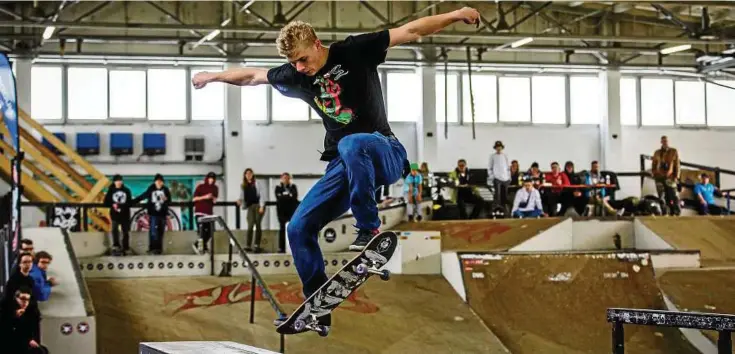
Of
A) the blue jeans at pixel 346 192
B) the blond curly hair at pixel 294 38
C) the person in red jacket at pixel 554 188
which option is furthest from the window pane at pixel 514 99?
the blond curly hair at pixel 294 38

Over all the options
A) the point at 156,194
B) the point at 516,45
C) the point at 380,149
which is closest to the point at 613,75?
the point at 516,45

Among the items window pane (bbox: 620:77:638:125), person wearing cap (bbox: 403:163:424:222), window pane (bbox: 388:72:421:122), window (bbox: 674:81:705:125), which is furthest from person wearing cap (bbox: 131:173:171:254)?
window (bbox: 674:81:705:125)

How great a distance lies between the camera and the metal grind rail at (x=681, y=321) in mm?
5398

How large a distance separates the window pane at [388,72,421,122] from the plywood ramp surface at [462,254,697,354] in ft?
41.9

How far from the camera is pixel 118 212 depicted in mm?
14727

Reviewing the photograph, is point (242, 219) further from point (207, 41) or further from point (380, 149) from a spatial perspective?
point (380, 149)

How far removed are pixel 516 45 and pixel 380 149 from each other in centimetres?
1906

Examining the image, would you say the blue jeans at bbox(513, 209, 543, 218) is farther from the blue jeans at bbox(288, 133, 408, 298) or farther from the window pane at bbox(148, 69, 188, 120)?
the blue jeans at bbox(288, 133, 408, 298)

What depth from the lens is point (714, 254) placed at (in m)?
16.1

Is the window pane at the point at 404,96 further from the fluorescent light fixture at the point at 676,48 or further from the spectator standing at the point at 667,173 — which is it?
the spectator standing at the point at 667,173

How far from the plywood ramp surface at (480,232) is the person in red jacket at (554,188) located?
182 cm

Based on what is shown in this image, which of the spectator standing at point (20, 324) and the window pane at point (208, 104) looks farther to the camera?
the window pane at point (208, 104)

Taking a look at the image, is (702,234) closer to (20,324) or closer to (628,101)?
(628,101)

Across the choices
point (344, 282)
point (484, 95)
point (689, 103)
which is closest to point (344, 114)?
point (344, 282)
